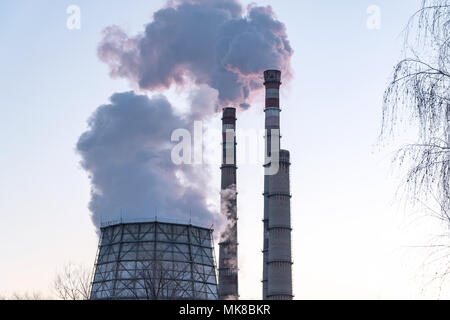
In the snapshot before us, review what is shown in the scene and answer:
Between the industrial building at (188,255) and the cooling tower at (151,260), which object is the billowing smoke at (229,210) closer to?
the industrial building at (188,255)

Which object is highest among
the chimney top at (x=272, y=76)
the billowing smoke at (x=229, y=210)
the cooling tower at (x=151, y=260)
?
the chimney top at (x=272, y=76)

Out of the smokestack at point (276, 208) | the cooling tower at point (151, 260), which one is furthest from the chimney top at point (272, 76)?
the cooling tower at point (151, 260)

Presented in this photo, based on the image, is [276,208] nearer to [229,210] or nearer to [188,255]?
[229,210]

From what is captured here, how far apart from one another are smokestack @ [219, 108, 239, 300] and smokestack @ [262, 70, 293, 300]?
240 cm

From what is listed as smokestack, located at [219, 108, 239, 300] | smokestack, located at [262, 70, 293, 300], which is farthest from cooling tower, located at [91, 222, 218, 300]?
smokestack, located at [219, 108, 239, 300]

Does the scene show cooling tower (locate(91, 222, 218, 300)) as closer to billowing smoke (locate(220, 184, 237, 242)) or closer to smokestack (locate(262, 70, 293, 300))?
smokestack (locate(262, 70, 293, 300))

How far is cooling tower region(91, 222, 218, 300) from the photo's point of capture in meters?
46.6

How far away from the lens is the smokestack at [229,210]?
190ft

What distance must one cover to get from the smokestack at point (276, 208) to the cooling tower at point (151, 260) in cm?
481

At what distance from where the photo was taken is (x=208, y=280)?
48656 millimetres

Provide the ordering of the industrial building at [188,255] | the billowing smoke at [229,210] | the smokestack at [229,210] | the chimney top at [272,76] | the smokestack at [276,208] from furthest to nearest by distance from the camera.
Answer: the billowing smoke at [229,210]
the chimney top at [272,76]
the smokestack at [229,210]
the smokestack at [276,208]
the industrial building at [188,255]

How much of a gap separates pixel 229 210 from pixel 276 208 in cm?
751

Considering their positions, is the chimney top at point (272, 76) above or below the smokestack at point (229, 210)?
above
